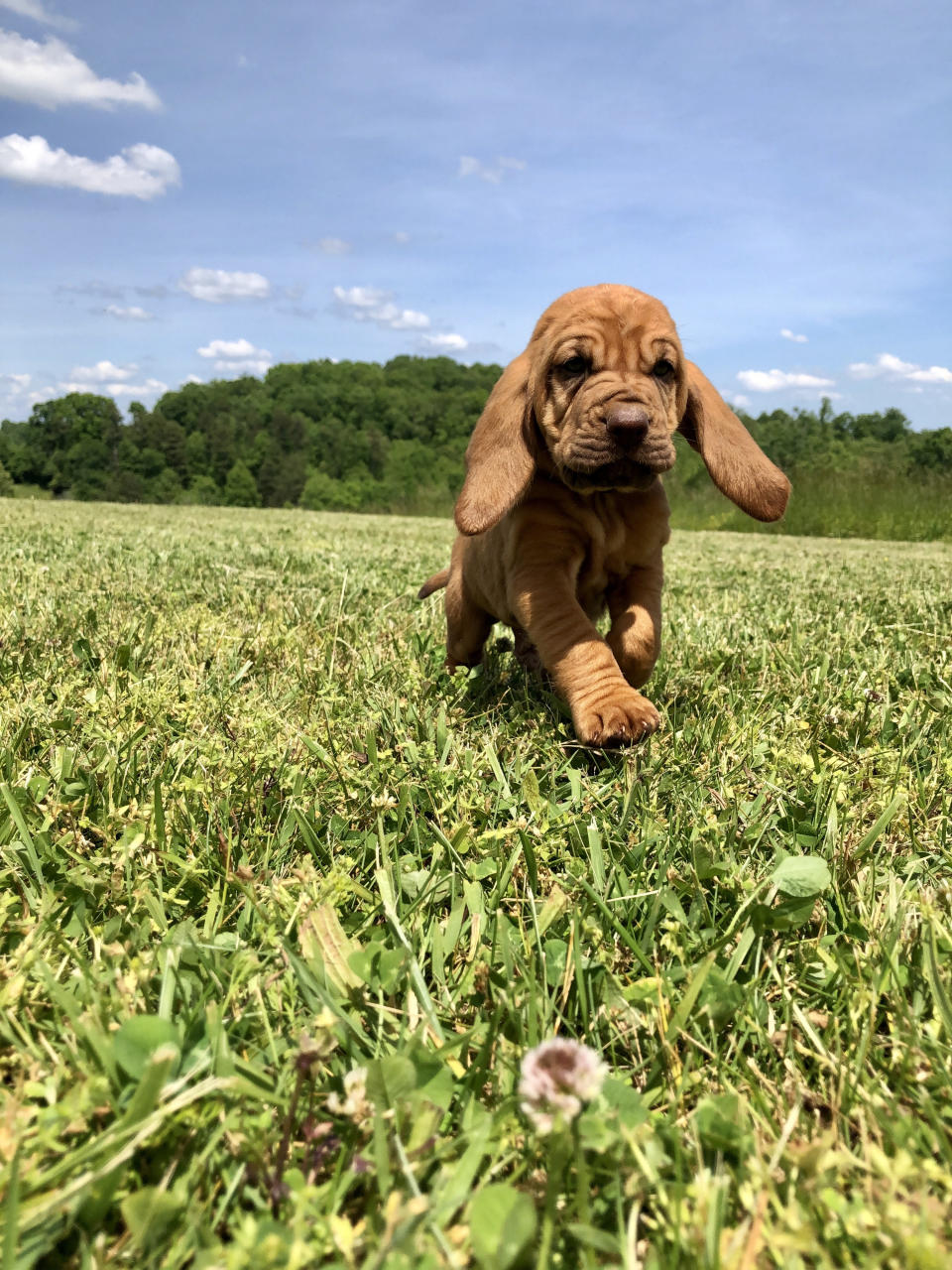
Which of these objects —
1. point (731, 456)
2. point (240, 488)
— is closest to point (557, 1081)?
point (731, 456)

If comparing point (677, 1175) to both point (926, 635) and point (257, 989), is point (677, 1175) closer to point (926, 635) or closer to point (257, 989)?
point (257, 989)

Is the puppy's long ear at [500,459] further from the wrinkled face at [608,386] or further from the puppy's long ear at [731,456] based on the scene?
the puppy's long ear at [731,456]

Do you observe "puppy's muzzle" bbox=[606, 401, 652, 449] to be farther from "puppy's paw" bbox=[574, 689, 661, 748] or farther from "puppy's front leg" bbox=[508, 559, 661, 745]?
"puppy's paw" bbox=[574, 689, 661, 748]

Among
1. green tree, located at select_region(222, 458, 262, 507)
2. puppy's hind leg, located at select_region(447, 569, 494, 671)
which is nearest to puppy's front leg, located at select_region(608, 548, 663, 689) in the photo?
puppy's hind leg, located at select_region(447, 569, 494, 671)

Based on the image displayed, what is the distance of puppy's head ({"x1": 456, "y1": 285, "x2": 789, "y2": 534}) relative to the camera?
227 centimetres

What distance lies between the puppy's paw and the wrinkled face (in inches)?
24.3

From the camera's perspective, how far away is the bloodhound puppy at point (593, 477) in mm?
2273

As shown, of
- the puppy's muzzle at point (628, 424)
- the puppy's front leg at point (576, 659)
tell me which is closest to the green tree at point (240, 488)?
the puppy's front leg at point (576, 659)

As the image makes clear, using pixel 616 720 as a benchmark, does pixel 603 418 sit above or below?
above

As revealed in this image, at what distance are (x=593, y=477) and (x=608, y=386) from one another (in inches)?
9.8

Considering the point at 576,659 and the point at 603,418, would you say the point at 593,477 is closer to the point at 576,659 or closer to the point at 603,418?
the point at 603,418

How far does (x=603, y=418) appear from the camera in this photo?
225cm

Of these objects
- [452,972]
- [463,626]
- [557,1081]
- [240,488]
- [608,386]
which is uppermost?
[240,488]

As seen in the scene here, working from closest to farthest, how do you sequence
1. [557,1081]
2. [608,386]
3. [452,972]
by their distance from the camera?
[557,1081]
[452,972]
[608,386]
